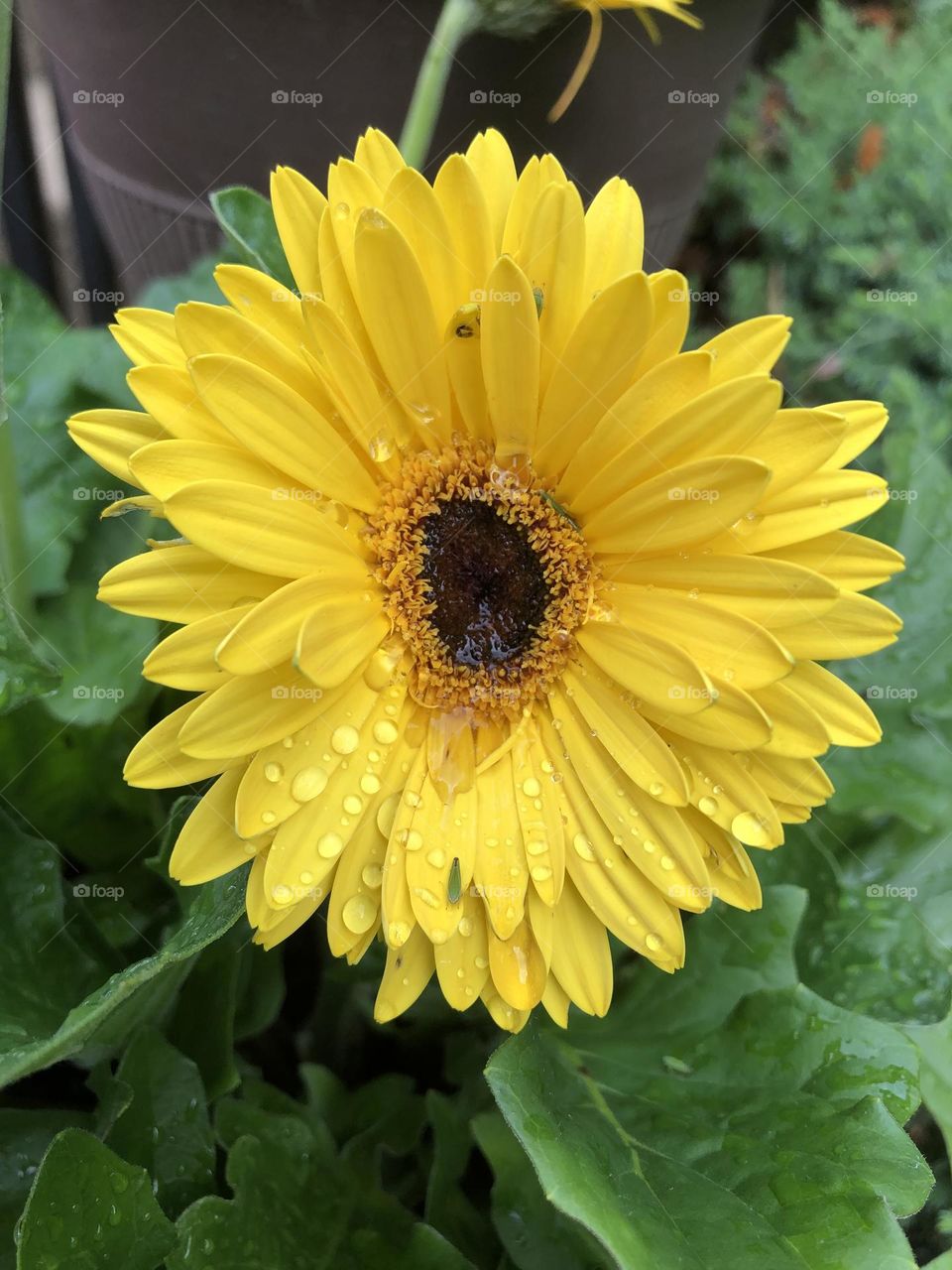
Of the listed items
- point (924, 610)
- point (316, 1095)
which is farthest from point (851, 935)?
point (316, 1095)

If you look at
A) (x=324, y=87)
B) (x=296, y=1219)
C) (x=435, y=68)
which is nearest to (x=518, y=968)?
(x=296, y=1219)

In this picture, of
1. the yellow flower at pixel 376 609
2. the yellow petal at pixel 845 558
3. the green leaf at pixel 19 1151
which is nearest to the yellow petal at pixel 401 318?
the yellow flower at pixel 376 609

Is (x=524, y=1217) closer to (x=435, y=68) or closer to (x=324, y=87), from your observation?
(x=435, y=68)

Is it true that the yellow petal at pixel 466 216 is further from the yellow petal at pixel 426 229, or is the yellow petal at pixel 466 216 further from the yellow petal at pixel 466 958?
the yellow petal at pixel 466 958

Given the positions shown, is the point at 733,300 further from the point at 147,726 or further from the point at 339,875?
the point at 339,875

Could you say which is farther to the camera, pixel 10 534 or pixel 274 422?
pixel 10 534
